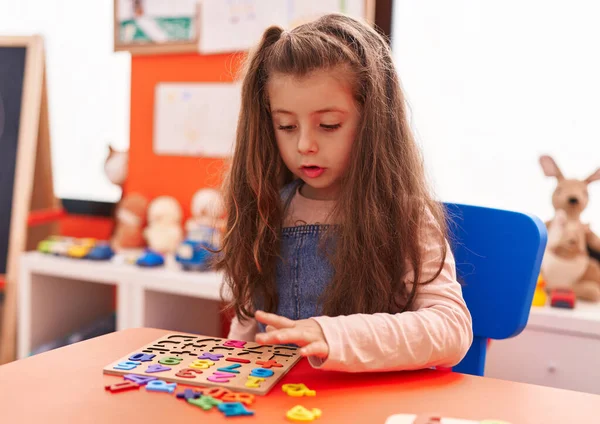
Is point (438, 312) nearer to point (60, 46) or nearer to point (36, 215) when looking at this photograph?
point (36, 215)

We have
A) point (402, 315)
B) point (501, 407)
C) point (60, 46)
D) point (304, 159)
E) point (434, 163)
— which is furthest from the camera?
point (60, 46)

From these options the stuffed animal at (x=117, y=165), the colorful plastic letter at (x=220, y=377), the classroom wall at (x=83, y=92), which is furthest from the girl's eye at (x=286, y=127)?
the classroom wall at (x=83, y=92)

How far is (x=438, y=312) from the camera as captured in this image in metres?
0.75

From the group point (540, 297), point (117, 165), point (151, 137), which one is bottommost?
point (540, 297)

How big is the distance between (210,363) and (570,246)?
3.61 feet

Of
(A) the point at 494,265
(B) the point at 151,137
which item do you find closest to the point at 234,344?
(A) the point at 494,265

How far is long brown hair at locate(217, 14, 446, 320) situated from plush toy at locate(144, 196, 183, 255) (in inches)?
42.2

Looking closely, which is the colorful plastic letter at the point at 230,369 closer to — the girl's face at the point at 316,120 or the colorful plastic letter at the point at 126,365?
the colorful plastic letter at the point at 126,365

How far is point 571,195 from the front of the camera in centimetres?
148

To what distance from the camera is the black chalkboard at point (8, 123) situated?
2150 mm

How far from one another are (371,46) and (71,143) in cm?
187

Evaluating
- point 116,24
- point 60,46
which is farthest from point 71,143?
point 116,24

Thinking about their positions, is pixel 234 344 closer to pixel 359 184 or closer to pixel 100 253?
pixel 359 184

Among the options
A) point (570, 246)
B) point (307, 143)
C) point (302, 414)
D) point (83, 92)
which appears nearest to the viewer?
point (302, 414)
